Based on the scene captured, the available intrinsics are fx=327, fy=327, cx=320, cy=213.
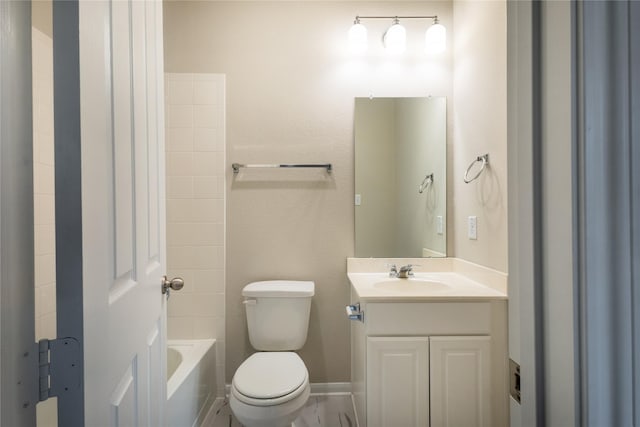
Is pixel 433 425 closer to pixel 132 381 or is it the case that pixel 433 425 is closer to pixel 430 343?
pixel 430 343

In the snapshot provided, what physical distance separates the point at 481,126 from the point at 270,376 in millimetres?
1650

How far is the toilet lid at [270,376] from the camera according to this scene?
1.43 m

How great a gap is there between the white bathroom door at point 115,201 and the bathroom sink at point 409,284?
1.19m

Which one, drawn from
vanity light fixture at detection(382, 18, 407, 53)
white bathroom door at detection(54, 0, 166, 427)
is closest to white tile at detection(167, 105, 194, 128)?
white bathroom door at detection(54, 0, 166, 427)

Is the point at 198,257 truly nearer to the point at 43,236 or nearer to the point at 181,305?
the point at 181,305

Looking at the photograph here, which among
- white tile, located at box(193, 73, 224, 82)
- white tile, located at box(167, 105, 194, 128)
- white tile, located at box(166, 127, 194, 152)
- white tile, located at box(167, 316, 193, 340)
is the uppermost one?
white tile, located at box(193, 73, 224, 82)

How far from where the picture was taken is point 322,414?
6.31ft

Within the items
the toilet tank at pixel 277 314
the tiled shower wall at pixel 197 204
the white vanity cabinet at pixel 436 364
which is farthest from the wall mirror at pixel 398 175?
the tiled shower wall at pixel 197 204

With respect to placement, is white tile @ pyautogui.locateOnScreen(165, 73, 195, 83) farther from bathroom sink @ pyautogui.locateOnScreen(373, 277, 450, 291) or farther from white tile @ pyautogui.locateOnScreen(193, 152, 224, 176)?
bathroom sink @ pyautogui.locateOnScreen(373, 277, 450, 291)

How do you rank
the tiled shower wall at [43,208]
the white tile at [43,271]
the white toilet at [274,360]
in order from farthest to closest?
1. the white toilet at [274,360]
2. the white tile at [43,271]
3. the tiled shower wall at [43,208]

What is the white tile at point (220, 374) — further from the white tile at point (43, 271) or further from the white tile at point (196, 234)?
the white tile at point (43, 271)

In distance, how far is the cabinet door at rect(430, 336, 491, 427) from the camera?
4.74 feet

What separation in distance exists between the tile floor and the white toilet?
38cm

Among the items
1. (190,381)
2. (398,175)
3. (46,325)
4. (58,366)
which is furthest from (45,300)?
(398,175)
